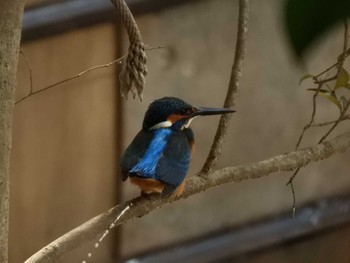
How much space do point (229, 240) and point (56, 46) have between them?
0.65 m

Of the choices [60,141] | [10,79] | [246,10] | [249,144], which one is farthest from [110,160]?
[10,79]

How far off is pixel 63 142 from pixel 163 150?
31.9 inches

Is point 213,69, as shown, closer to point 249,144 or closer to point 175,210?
point 249,144

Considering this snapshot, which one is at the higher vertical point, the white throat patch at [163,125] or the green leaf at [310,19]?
the white throat patch at [163,125]

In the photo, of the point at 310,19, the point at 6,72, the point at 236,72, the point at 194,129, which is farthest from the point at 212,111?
the point at 194,129

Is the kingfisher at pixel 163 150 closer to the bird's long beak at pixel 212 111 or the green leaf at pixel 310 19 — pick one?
the bird's long beak at pixel 212 111

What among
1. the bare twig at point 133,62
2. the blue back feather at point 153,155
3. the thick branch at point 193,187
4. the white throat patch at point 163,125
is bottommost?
the thick branch at point 193,187

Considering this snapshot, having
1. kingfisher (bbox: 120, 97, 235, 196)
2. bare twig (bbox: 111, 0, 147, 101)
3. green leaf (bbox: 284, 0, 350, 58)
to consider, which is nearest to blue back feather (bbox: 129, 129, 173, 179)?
kingfisher (bbox: 120, 97, 235, 196)

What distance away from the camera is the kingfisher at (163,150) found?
0.78 m

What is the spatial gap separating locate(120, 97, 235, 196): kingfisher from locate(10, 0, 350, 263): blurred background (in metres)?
0.63

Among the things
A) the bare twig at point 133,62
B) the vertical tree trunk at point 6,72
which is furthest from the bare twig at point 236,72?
the vertical tree trunk at point 6,72

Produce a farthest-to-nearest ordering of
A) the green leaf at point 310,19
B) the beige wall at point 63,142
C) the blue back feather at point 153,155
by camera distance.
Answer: the beige wall at point 63,142
the blue back feather at point 153,155
the green leaf at point 310,19

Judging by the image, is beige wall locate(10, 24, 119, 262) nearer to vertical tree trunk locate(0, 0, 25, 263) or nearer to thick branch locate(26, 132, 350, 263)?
thick branch locate(26, 132, 350, 263)

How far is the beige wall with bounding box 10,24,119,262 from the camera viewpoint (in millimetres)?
1499
